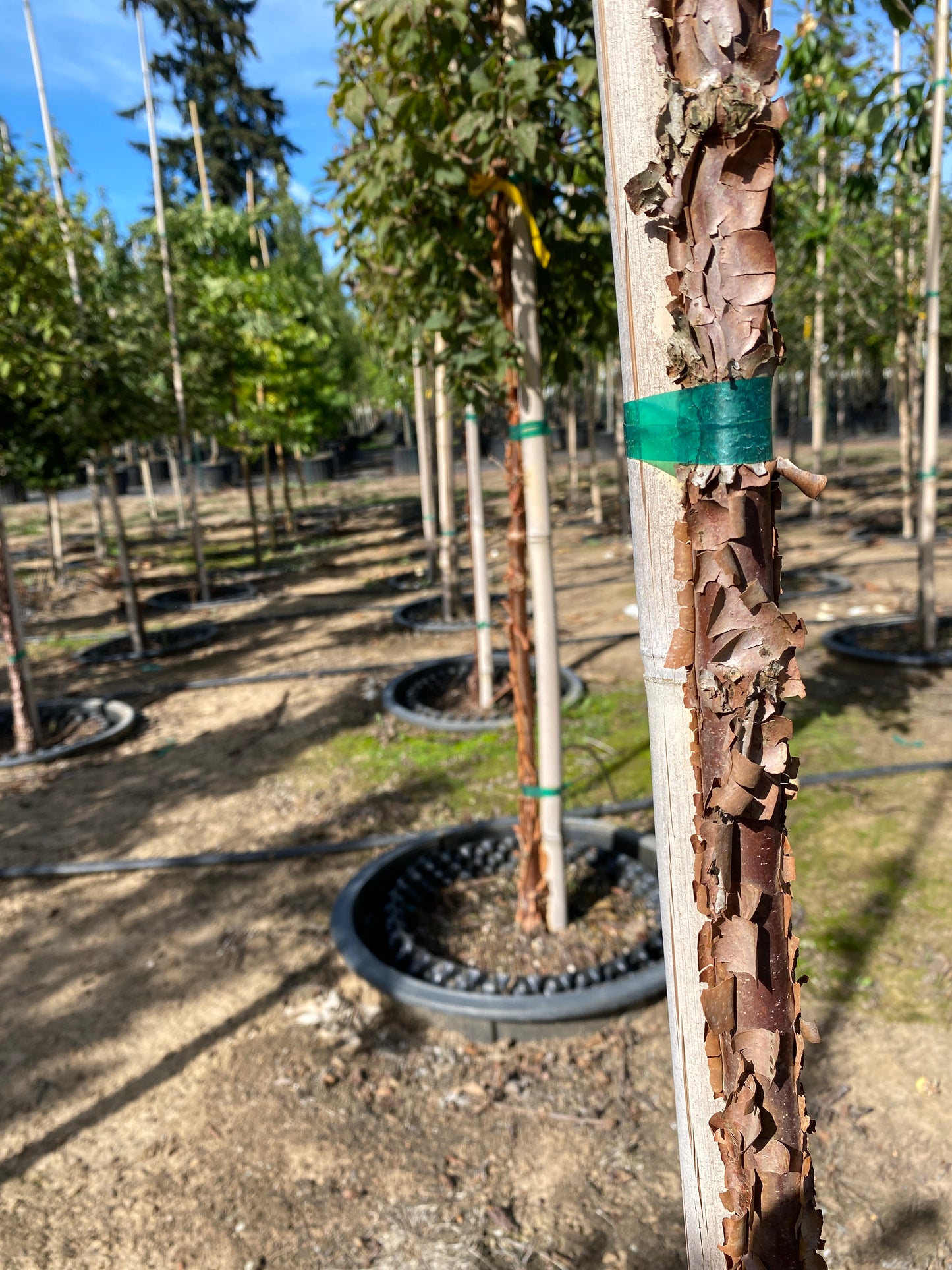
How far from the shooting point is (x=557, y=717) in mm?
3070

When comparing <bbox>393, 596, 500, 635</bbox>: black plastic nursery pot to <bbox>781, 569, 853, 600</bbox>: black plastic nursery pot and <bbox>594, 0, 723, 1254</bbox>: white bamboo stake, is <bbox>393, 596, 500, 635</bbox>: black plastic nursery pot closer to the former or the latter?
<bbox>781, 569, 853, 600</bbox>: black plastic nursery pot

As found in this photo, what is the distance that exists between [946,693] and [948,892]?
7.97 feet

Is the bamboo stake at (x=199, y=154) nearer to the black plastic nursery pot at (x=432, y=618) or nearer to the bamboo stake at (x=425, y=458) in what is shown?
the bamboo stake at (x=425, y=458)

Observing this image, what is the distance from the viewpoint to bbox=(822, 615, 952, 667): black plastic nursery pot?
19.4 feet

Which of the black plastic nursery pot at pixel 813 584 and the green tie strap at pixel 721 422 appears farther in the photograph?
the black plastic nursery pot at pixel 813 584

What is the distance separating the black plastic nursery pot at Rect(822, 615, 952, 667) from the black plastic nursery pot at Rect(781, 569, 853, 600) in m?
1.15

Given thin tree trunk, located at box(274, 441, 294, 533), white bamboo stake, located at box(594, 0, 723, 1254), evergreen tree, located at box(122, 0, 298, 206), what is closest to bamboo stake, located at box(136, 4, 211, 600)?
thin tree trunk, located at box(274, 441, 294, 533)

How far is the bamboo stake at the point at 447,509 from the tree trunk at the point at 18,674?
319cm

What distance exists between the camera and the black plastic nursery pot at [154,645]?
26.5ft

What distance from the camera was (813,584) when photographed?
8758 mm

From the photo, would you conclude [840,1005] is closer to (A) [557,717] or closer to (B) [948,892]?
(B) [948,892]

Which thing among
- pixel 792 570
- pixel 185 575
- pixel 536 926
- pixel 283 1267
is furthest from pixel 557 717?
pixel 185 575

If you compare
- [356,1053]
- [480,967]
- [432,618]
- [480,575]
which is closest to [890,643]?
[480,575]

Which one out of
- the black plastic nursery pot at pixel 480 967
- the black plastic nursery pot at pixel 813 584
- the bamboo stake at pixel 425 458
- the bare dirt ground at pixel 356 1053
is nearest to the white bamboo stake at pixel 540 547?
the black plastic nursery pot at pixel 480 967
